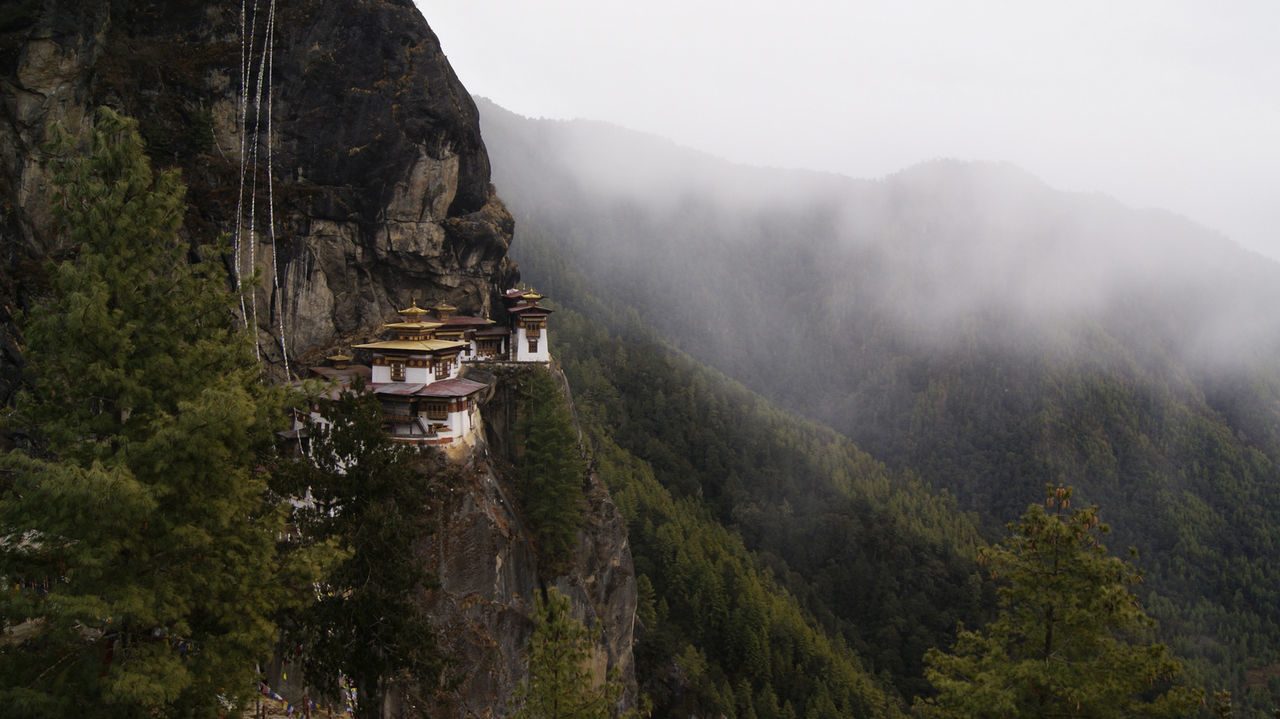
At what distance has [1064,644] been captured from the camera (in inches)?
458

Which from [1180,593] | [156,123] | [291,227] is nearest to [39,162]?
[156,123]

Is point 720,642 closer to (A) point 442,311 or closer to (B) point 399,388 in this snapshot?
(A) point 442,311

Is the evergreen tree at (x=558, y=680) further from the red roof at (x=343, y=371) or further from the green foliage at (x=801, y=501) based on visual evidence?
the green foliage at (x=801, y=501)

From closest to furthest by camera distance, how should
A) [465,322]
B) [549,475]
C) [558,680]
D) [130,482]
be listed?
[130,482]
[558,680]
[549,475]
[465,322]

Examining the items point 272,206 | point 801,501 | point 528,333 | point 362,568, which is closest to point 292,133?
point 272,206

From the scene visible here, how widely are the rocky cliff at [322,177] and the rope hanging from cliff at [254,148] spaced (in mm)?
93

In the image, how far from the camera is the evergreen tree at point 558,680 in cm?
1220

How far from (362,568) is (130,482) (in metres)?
6.23

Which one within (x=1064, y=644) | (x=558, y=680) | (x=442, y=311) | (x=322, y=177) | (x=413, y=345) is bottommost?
(x=558, y=680)

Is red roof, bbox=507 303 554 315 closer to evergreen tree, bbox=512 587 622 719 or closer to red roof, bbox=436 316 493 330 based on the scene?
red roof, bbox=436 316 493 330

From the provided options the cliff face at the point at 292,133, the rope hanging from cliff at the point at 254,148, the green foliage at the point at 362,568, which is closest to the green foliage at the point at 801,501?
the cliff face at the point at 292,133

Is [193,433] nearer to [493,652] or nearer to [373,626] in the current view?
[373,626]

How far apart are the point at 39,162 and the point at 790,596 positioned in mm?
74161

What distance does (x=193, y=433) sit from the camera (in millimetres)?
8820
